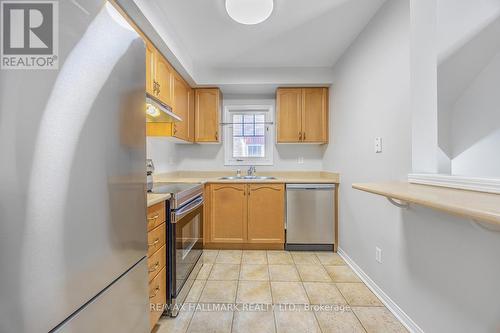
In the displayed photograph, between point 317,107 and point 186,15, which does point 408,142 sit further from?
point 186,15

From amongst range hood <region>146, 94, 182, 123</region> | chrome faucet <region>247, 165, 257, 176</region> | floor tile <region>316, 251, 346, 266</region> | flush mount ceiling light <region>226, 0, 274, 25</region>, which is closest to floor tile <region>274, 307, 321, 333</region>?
floor tile <region>316, 251, 346, 266</region>

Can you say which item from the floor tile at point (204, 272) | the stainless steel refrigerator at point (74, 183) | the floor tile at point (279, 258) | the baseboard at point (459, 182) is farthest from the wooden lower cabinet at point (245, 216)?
the stainless steel refrigerator at point (74, 183)

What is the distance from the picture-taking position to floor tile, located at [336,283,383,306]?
177 centimetres

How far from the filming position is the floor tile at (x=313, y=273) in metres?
2.13

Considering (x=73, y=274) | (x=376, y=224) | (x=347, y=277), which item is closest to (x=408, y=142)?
(x=376, y=224)

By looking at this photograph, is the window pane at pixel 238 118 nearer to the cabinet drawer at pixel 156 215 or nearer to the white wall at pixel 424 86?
the cabinet drawer at pixel 156 215

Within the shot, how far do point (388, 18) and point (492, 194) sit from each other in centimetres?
150

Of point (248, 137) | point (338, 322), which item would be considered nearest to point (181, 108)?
point (248, 137)

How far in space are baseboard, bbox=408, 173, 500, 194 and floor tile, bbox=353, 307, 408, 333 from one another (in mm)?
1022

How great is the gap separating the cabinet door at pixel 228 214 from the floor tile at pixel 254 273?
50cm

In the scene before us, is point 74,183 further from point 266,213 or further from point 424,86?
point 266,213

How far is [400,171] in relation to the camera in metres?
1.59

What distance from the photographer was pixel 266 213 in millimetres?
2846

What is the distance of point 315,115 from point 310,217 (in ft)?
4.74
